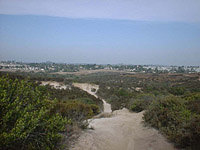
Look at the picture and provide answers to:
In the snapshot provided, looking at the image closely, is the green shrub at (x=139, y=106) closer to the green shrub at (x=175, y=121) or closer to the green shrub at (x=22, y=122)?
the green shrub at (x=175, y=121)

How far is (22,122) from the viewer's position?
147 inches

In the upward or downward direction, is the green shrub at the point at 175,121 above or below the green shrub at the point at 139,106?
above

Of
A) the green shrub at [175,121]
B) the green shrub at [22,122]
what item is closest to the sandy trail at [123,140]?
the green shrub at [175,121]

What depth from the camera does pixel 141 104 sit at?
1542 cm

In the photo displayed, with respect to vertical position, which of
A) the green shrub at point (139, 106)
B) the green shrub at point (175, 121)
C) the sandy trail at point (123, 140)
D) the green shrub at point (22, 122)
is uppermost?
the green shrub at point (22, 122)

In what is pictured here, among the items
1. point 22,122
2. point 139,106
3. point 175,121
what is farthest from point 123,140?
point 139,106

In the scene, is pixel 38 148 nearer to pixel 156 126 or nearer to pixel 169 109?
pixel 156 126

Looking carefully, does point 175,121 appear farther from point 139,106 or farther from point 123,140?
point 139,106

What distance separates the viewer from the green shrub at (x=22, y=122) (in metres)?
3.76

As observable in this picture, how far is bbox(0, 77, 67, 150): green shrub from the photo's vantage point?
12.3ft

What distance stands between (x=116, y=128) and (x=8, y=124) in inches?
226

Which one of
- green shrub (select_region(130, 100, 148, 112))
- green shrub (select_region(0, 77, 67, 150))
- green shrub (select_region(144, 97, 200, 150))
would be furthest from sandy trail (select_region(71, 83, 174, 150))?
green shrub (select_region(130, 100, 148, 112))

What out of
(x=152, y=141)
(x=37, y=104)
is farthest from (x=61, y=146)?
(x=152, y=141)

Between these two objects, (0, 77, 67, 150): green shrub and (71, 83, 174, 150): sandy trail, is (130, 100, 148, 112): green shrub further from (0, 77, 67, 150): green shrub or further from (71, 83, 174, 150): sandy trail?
(0, 77, 67, 150): green shrub
